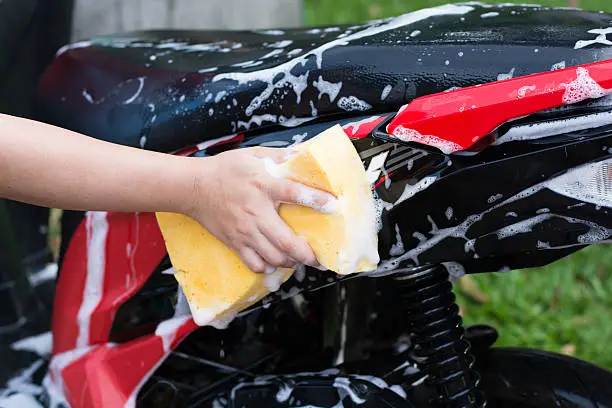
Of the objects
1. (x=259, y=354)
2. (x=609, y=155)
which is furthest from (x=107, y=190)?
(x=609, y=155)

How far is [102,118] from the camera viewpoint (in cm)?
107

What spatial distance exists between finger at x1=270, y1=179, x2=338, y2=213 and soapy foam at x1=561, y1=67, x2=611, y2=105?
0.77 ft

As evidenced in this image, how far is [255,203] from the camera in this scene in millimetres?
816

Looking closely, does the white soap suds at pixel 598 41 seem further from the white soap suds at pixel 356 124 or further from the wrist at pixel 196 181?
the wrist at pixel 196 181

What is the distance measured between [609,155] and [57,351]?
0.77 m

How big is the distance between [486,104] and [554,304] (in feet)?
4.55

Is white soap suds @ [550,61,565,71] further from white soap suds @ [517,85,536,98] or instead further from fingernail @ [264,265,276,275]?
fingernail @ [264,265,276,275]

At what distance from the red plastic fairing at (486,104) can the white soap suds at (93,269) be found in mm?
436

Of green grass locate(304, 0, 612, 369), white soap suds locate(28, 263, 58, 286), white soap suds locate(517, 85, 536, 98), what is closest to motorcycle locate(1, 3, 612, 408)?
white soap suds locate(517, 85, 536, 98)

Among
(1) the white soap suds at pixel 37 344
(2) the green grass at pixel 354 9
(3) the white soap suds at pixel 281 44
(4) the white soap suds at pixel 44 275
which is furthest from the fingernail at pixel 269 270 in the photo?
(2) the green grass at pixel 354 9

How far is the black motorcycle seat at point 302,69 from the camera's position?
2.64ft

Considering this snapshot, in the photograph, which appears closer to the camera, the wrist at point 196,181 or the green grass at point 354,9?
the wrist at point 196,181

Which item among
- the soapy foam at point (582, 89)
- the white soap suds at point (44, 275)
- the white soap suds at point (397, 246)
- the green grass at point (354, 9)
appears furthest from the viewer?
the green grass at point (354, 9)

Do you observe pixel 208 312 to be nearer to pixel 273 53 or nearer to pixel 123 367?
pixel 123 367
